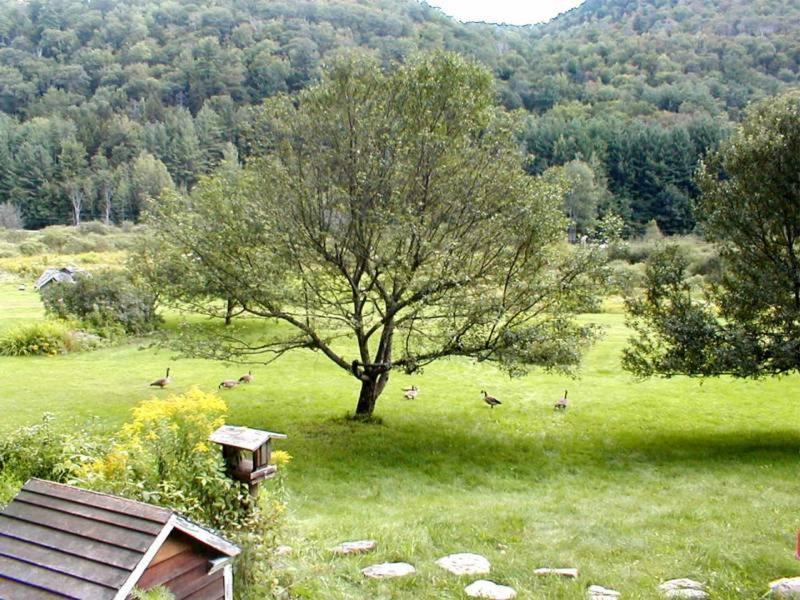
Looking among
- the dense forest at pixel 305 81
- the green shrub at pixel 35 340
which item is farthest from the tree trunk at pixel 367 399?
the dense forest at pixel 305 81

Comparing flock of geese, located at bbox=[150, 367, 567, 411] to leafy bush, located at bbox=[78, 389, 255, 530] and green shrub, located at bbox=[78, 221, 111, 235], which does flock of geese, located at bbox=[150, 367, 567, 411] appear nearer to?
leafy bush, located at bbox=[78, 389, 255, 530]

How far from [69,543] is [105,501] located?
398 mm

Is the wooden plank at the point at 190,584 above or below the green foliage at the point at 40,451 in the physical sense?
above

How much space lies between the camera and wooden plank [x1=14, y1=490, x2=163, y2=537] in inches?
175

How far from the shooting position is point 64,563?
4332 mm

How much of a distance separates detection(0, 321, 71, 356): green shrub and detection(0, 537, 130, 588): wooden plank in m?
22.6

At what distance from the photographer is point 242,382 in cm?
2008

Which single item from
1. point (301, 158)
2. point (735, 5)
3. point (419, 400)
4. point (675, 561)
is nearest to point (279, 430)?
point (419, 400)

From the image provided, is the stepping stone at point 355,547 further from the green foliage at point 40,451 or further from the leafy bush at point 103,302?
the leafy bush at point 103,302

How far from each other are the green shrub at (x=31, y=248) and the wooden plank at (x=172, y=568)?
2500 inches

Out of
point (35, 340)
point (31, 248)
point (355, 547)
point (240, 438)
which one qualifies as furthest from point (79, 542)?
point (31, 248)

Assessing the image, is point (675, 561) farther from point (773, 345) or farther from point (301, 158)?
point (301, 158)

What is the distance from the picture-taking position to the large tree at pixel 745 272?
13.7 m

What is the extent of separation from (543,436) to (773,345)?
6150mm
